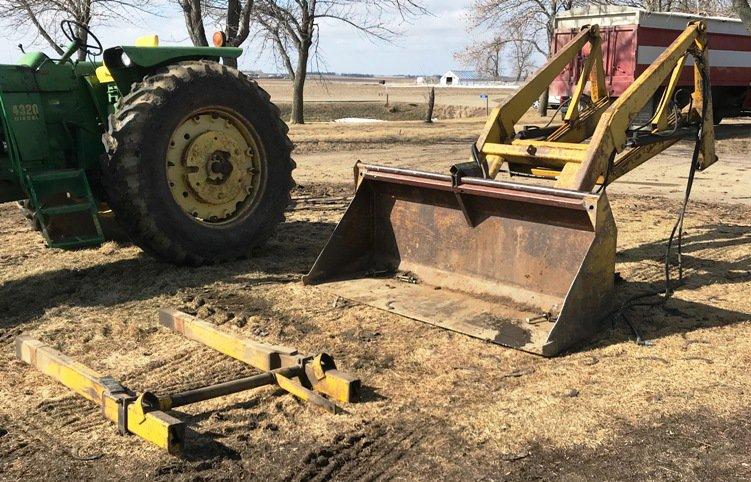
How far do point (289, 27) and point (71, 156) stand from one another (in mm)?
17135

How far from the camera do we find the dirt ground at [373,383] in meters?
3.38

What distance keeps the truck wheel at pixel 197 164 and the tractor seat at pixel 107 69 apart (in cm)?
62

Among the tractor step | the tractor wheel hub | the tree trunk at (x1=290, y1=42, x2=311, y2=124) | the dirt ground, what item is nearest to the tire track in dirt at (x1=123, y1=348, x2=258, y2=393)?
the dirt ground

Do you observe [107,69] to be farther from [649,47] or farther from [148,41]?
[649,47]

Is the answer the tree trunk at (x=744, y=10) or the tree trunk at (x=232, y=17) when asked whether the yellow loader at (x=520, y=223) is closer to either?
the tree trunk at (x=232, y=17)

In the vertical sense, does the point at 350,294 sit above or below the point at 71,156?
below

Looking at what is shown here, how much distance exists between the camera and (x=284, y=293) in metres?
5.84

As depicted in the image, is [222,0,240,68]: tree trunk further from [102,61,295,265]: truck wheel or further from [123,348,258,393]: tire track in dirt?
[123,348,258,393]: tire track in dirt

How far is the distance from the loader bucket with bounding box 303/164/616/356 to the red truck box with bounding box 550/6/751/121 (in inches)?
476

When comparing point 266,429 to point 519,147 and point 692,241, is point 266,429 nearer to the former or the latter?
point 519,147

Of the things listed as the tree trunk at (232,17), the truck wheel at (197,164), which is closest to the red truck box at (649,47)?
the tree trunk at (232,17)

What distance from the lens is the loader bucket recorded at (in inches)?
187

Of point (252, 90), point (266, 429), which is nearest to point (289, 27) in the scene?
point (252, 90)

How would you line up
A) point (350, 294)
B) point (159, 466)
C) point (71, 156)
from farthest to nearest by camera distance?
1. point (71, 156)
2. point (350, 294)
3. point (159, 466)
